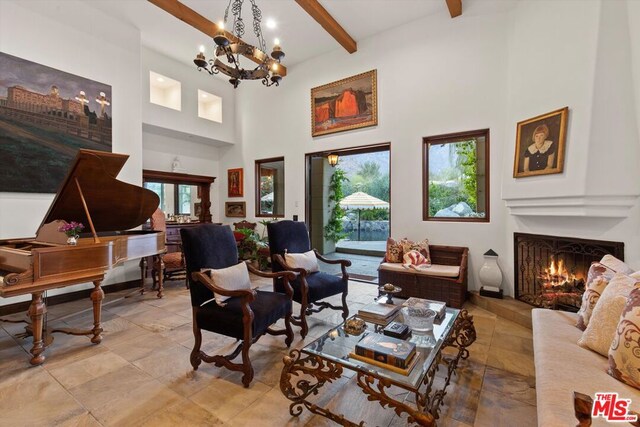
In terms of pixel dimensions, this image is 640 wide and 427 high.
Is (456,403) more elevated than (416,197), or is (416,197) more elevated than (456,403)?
(416,197)

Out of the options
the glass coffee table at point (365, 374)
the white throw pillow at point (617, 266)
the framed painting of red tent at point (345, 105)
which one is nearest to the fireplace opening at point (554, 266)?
the white throw pillow at point (617, 266)

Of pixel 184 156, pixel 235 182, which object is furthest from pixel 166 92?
pixel 235 182

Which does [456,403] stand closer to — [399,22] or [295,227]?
[295,227]

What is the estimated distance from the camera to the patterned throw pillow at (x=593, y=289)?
6.01ft

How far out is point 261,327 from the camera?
7.13 feet

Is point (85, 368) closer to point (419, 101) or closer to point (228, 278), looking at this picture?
point (228, 278)

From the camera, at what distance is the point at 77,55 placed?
A: 3.97 m

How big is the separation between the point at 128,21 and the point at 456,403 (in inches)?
250

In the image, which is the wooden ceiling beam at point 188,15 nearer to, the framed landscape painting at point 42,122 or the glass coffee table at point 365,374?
the framed landscape painting at point 42,122

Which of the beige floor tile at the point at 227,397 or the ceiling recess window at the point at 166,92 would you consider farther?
the ceiling recess window at the point at 166,92

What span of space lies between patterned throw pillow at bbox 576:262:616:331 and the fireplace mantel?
90 centimetres

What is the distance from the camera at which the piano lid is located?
2414 millimetres

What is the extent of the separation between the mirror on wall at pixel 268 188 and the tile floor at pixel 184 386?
3.71m

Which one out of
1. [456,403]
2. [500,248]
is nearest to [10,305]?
[456,403]
